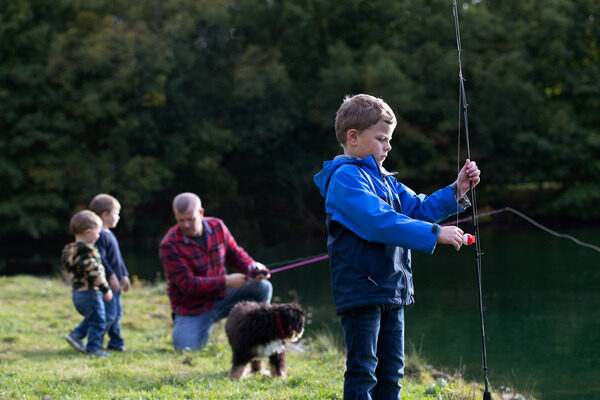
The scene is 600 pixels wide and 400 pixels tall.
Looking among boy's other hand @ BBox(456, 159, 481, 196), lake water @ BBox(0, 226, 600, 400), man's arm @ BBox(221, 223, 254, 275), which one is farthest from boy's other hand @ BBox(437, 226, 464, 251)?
man's arm @ BBox(221, 223, 254, 275)

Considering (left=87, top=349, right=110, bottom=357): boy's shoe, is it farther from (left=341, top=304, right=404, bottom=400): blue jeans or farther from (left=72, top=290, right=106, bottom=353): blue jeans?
(left=341, top=304, right=404, bottom=400): blue jeans

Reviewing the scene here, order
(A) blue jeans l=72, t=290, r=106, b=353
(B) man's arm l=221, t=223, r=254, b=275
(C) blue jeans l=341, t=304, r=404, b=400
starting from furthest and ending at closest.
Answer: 1. (B) man's arm l=221, t=223, r=254, b=275
2. (A) blue jeans l=72, t=290, r=106, b=353
3. (C) blue jeans l=341, t=304, r=404, b=400

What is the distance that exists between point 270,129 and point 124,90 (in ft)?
19.1

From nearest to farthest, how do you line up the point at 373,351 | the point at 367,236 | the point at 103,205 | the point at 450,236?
1. the point at 450,236
2. the point at 367,236
3. the point at 373,351
4. the point at 103,205

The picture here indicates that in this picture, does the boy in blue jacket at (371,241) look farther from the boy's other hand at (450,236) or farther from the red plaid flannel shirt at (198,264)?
the red plaid flannel shirt at (198,264)

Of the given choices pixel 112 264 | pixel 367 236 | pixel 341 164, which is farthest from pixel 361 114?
pixel 112 264

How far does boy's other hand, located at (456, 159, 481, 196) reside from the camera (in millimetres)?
3152

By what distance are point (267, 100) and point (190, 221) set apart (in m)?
20.5

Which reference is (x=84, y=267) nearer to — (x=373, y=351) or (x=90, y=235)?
(x=90, y=235)

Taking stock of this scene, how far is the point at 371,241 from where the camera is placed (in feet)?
9.55

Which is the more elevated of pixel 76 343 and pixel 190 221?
pixel 190 221

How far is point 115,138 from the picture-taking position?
79.5ft

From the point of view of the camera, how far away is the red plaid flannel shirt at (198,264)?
568 centimetres

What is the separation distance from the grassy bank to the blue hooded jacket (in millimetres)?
1134
